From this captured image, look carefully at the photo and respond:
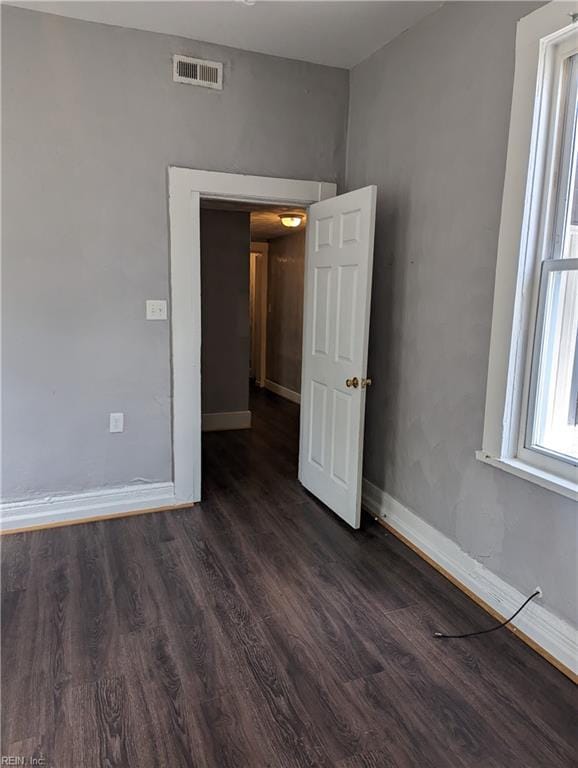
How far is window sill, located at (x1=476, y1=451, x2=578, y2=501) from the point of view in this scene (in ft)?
6.05

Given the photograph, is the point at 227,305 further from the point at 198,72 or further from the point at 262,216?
the point at 198,72

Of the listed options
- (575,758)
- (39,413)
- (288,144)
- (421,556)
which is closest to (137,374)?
(39,413)

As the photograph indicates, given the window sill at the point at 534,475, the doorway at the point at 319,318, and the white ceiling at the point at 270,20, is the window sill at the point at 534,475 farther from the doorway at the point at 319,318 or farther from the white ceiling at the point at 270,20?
the white ceiling at the point at 270,20

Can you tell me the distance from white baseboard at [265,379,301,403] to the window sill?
14.3 ft

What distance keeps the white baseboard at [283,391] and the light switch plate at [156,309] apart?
3621 mm

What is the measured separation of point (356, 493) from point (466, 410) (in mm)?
854

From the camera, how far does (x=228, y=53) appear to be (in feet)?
9.78

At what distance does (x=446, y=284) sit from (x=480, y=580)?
1.41 m

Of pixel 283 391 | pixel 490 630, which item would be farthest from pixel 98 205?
pixel 283 391

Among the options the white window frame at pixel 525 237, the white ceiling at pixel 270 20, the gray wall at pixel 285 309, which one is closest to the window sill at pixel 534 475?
the white window frame at pixel 525 237

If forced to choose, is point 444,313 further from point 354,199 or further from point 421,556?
point 421,556

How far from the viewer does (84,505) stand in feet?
9.95

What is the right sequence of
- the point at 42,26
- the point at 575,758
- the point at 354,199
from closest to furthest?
1. the point at 575,758
2. the point at 42,26
3. the point at 354,199

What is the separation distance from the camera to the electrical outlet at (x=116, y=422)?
9.96 feet
